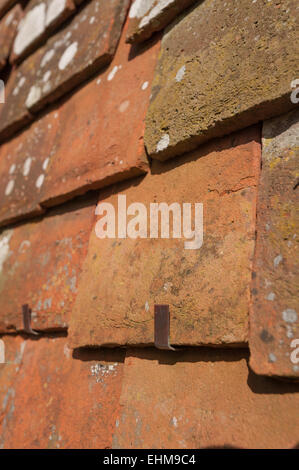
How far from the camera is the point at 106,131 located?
147cm

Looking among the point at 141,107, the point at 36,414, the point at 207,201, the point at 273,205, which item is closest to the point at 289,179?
the point at 273,205

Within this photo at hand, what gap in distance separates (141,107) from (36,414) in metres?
0.97

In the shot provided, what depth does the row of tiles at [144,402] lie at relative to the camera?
0.75m

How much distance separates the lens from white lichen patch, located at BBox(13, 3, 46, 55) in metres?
2.30

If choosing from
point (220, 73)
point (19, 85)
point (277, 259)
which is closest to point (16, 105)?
point (19, 85)

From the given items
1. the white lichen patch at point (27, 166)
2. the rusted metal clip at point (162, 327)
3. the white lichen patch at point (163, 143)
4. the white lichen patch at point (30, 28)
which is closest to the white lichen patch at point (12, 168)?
the white lichen patch at point (27, 166)

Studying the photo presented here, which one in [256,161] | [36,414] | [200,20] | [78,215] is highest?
[200,20]

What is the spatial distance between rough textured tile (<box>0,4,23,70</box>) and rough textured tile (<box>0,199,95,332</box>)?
1.32 metres

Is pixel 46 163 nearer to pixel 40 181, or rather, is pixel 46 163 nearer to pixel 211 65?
pixel 40 181

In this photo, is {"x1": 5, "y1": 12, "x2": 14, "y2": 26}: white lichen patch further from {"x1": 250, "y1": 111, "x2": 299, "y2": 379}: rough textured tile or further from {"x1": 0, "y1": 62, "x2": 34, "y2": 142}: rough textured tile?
{"x1": 250, "y1": 111, "x2": 299, "y2": 379}: rough textured tile

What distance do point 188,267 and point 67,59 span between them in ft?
4.41

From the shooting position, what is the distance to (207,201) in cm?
101

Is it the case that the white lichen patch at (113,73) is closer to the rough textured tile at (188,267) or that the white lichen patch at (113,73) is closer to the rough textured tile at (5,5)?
the rough textured tile at (188,267)

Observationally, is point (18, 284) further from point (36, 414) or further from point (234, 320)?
point (234, 320)
